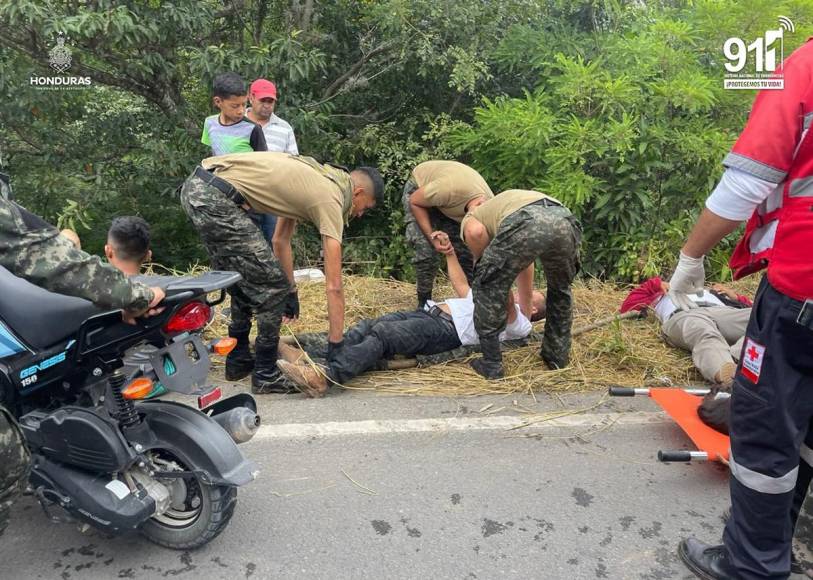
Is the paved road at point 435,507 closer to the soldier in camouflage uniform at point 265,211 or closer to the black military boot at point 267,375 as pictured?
the black military boot at point 267,375

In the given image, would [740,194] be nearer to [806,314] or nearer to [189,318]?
[806,314]

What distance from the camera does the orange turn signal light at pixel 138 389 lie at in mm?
2096

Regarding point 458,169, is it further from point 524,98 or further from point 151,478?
point 151,478

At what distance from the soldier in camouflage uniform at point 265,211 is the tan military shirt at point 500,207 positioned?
2.35 feet

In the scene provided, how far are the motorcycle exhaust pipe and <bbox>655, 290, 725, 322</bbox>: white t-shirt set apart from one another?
11.3 feet

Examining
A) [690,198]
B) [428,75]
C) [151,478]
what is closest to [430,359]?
[151,478]

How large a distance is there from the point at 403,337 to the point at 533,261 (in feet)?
3.27

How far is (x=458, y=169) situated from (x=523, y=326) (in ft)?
4.53

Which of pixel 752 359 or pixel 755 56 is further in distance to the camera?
pixel 755 56

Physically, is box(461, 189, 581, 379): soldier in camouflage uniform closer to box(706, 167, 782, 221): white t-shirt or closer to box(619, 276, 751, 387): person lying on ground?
box(619, 276, 751, 387): person lying on ground

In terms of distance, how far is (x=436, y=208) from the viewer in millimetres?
5176

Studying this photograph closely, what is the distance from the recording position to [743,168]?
193 cm

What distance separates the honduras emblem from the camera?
19.4 feet

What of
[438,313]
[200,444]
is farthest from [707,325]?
[200,444]
